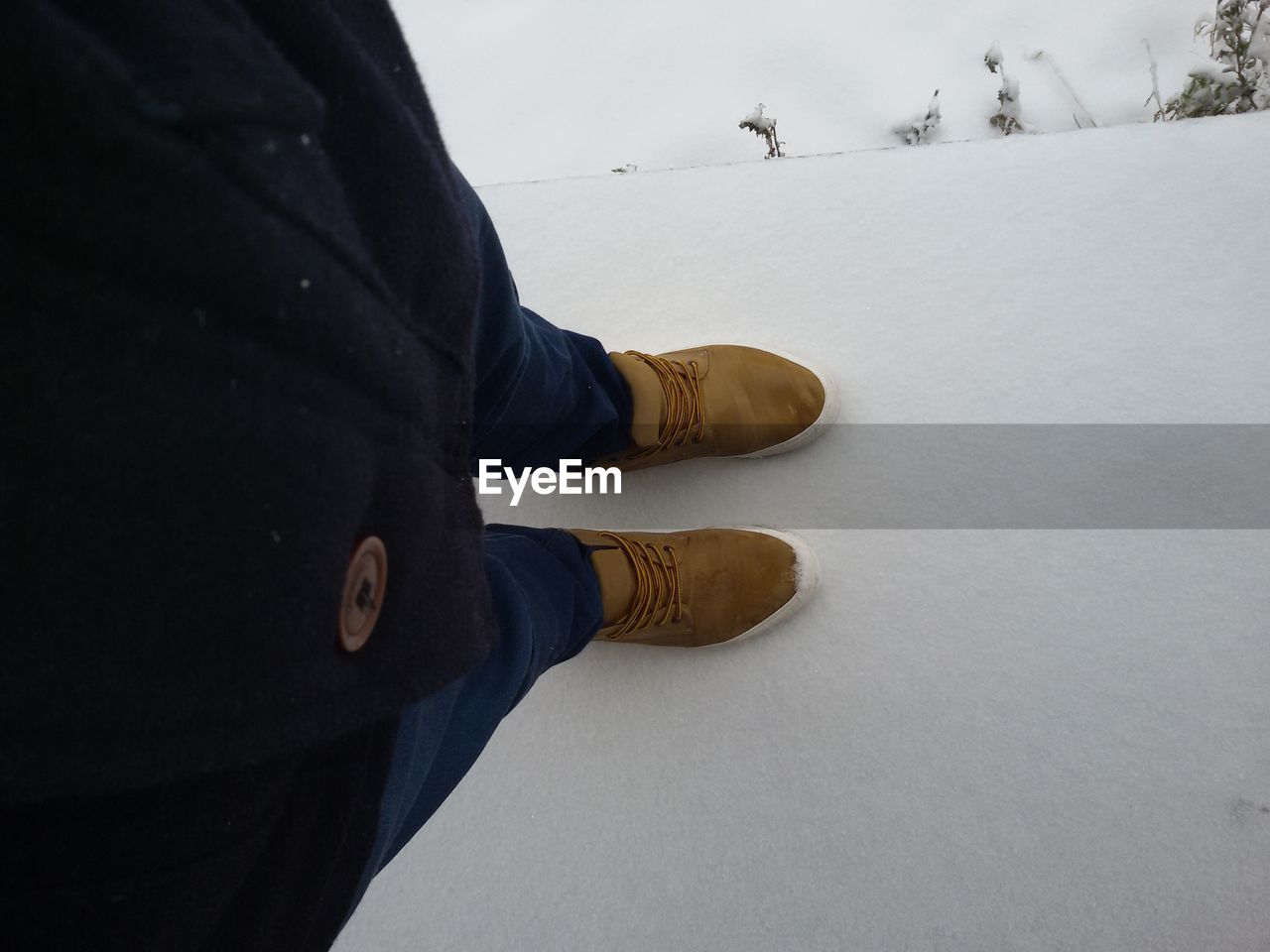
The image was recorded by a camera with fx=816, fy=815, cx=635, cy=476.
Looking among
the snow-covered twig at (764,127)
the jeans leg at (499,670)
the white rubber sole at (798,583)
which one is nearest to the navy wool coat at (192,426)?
the jeans leg at (499,670)

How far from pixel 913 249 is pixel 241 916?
908 mm

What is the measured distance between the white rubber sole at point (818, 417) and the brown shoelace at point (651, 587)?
0.17 metres

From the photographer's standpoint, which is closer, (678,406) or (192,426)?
(192,426)

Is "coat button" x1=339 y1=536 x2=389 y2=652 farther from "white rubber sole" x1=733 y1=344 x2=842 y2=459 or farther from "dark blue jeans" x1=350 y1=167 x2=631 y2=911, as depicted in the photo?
"white rubber sole" x1=733 y1=344 x2=842 y2=459

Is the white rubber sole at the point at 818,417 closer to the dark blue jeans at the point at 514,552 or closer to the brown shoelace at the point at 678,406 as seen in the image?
the brown shoelace at the point at 678,406

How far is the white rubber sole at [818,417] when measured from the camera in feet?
3.07

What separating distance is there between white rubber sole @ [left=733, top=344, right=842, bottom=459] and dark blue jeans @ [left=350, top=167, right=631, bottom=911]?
0.19m

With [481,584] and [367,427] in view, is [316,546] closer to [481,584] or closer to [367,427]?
[367,427]

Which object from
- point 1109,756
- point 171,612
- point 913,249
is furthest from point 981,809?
point 171,612

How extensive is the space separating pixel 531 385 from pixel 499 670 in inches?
9.8

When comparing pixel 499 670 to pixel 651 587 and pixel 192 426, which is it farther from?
pixel 192 426

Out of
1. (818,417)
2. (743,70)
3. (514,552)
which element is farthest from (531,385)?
→ (743,70)

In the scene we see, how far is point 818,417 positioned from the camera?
0.93 metres

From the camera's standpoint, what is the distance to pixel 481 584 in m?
0.49
